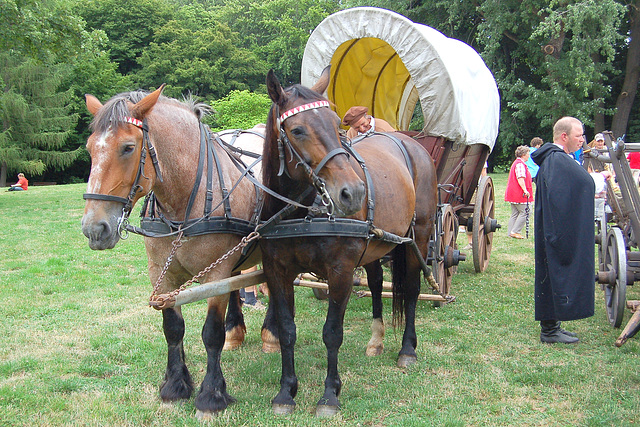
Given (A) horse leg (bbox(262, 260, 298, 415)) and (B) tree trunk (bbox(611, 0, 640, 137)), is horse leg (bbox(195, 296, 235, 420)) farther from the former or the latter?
(B) tree trunk (bbox(611, 0, 640, 137))

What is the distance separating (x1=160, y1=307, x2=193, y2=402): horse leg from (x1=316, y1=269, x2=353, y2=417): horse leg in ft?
3.07

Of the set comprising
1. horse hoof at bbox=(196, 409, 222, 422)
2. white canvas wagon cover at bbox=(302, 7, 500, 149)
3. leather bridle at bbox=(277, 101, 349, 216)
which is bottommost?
horse hoof at bbox=(196, 409, 222, 422)

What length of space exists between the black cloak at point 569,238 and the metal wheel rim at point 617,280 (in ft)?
1.80

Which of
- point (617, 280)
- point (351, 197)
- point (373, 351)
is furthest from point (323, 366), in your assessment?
point (617, 280)

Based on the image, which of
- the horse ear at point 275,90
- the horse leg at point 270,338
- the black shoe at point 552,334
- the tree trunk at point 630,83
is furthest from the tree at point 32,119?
the tree trunk at point 630,83

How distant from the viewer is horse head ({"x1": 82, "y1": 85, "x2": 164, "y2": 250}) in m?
2.62

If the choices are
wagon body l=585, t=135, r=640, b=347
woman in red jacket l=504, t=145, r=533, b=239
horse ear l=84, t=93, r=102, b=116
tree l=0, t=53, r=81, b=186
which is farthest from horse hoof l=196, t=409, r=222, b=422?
tree l=0, t=53, r=81, b=186

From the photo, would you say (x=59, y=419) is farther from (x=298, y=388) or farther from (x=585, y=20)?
(x=585, y=20)

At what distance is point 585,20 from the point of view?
1766cm

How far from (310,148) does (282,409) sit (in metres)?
1.72

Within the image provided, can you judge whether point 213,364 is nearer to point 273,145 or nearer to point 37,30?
point 273,145

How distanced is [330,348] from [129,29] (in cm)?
3847

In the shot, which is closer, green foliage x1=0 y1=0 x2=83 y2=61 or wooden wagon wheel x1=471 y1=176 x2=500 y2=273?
wooden wagon wheel x1=471 y1=176 x2=500 y2=273

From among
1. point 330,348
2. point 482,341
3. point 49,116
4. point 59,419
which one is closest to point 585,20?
point 482,341
